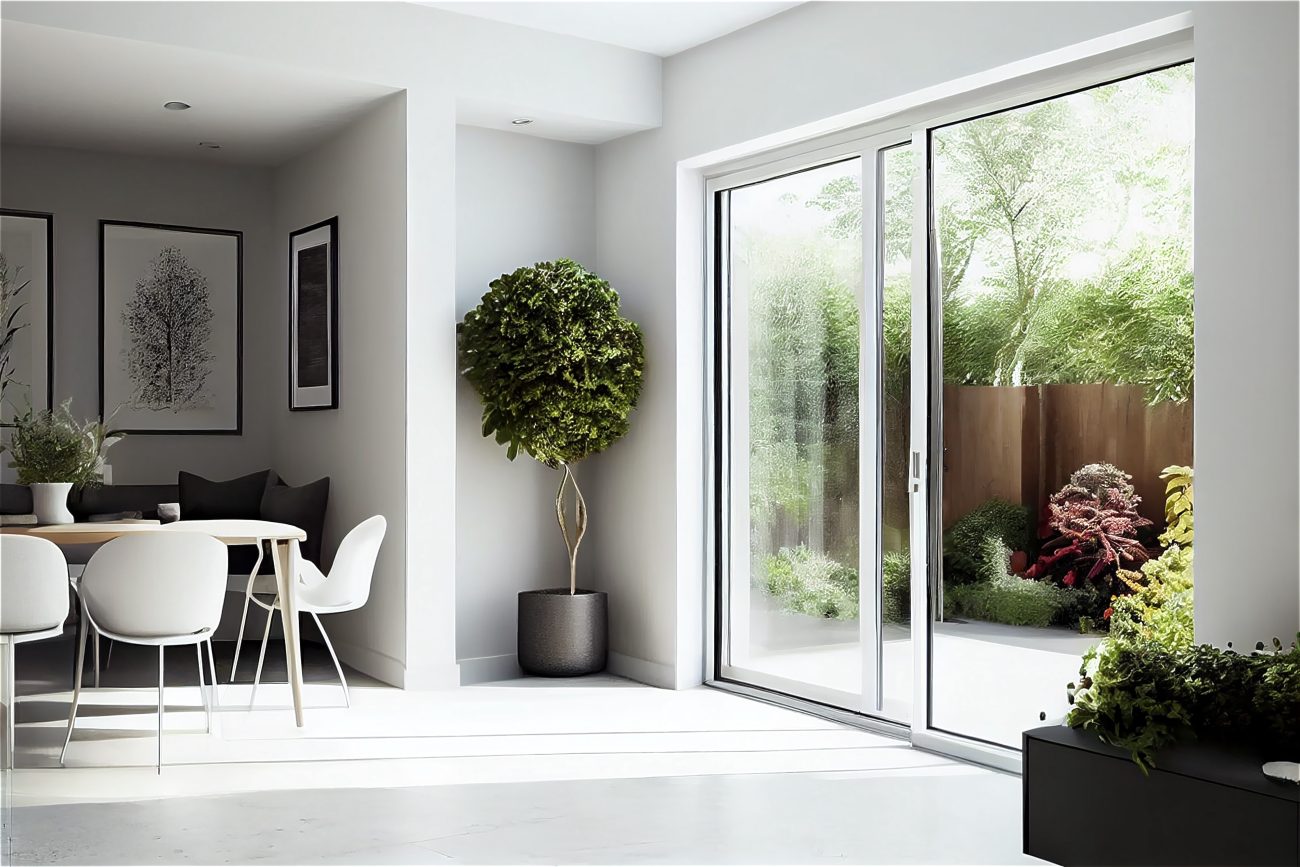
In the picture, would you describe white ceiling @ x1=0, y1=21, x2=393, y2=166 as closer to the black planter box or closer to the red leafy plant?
the red leafy plant

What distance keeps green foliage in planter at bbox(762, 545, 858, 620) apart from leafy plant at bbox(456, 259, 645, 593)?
949mm

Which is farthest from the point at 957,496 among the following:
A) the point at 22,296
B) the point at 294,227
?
the point at 22,296

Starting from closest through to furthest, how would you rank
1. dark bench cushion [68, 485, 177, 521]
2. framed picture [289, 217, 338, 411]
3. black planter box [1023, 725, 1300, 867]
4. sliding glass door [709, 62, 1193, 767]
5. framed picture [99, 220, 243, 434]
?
black planter box [1023, 725, 1300, 867]
sliding glass door [709, 62, 1193, 767]
framed picture [289, 217, 338, 411]
dark bench cushion [68, 485, 177, 521]
framed picture [99, 220, 243, 434]

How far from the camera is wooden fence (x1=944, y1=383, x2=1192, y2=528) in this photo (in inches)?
142

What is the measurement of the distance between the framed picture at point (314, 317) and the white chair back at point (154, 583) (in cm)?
191

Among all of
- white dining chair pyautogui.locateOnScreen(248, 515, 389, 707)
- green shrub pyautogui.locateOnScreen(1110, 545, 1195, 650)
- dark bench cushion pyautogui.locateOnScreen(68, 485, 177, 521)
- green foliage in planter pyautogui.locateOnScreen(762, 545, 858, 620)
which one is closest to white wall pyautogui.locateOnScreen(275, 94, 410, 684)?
white dining chair pyautogui.locateOnScreen(248, 515, 389, 707)

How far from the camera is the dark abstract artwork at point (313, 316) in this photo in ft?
19.2

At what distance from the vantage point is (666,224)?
5.37 meters

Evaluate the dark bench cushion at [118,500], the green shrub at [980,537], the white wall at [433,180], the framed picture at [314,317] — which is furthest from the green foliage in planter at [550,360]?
the dark bench cushion at [118,500]

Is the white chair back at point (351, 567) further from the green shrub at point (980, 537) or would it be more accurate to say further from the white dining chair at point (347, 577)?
the green shrub at point (980, 537)

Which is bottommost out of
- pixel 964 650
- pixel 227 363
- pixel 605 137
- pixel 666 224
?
pixel 964 650

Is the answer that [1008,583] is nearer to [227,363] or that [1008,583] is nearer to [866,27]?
[866,27]

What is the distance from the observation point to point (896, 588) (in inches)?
177

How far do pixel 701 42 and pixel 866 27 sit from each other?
1008mm
